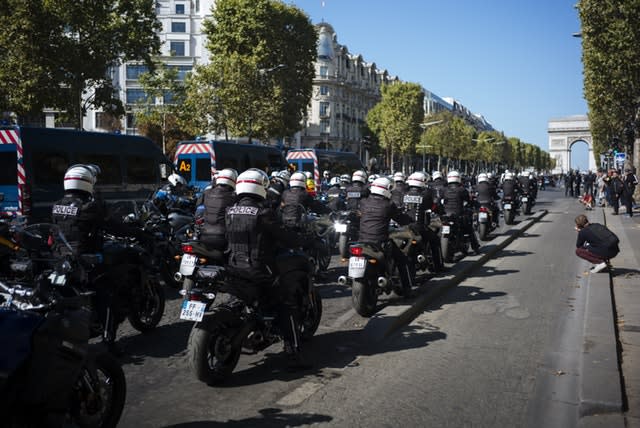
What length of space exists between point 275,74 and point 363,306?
33138 millimetres

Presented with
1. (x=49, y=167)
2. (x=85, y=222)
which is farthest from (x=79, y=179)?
(x=49, y=167)

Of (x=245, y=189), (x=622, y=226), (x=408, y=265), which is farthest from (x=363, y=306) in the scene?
(x=622, y=226)

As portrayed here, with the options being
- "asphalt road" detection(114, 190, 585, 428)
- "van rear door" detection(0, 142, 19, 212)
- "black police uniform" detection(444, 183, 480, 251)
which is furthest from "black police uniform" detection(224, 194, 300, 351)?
"van rear door" detection(0, 142, 19, 212)

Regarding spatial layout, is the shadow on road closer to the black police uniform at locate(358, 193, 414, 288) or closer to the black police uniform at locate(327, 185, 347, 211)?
the black police uniform at locate(358, 193, 414, 288)

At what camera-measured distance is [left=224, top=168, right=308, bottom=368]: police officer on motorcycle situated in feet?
17.7

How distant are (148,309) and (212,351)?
207cm

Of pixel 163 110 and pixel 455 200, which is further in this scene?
pixel 163 110

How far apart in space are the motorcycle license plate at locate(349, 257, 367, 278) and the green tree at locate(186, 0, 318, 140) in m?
28.6

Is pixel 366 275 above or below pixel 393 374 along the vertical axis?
above

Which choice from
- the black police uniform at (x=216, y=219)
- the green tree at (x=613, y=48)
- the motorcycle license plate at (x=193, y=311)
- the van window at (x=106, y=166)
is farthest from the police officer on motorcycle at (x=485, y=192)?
the motorcycle license plate at (x=193, y=311)

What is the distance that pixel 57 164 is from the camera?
50.3 ft

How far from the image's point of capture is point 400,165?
94.3 meters

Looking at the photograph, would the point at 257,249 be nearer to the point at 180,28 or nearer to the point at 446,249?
the point at 446,249

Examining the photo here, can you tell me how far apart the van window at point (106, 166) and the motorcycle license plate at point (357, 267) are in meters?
10.8
